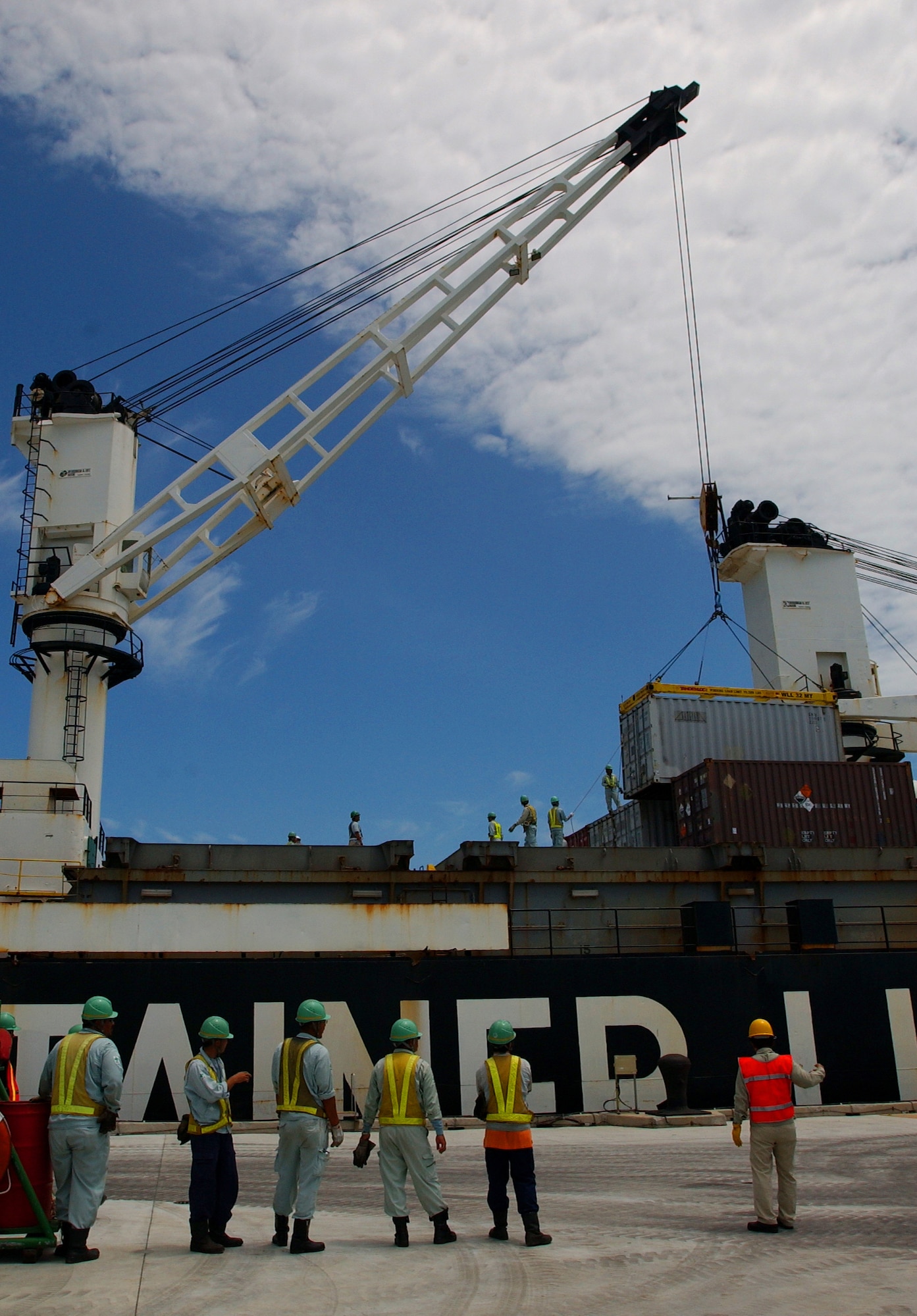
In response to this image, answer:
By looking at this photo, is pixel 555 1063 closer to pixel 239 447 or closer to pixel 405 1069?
pixel 405 1069

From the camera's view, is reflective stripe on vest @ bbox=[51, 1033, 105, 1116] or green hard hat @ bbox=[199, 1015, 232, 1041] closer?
reflective stripe on vest @ bbox=[51, 1033, 105, 1116]

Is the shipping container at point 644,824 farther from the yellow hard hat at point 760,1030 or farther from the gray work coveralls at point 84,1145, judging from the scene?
the gray work coveralls at point 84,1145

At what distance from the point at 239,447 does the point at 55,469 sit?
4693 mm

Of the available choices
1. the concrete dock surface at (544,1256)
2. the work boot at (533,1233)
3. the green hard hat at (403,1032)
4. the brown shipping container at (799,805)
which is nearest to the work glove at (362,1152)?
the concrete dock surface at (544,1256)

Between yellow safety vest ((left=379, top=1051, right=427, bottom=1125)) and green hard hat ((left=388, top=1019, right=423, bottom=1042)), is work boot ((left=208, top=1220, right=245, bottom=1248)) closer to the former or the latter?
yellow safety vest ((left=379, top=1051, right=427, bottom=1125))

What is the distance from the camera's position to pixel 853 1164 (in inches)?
480

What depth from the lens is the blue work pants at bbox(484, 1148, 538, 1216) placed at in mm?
7914

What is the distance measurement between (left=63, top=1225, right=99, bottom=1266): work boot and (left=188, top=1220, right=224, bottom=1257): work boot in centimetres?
66

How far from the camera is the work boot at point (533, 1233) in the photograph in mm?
7707

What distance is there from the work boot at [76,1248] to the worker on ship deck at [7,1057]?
1551 mm

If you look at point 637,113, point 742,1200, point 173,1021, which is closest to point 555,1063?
point 173,1021

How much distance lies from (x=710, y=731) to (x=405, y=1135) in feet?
65.4

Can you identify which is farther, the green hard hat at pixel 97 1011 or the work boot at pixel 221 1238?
the green hard hat at pixel 97 1011

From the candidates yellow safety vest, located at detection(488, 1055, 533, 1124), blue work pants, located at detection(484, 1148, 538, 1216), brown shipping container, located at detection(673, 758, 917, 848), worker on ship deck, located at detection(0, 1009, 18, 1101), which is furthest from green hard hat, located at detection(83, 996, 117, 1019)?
brown shipping container, located at detection(673, 758, 917, 848)
